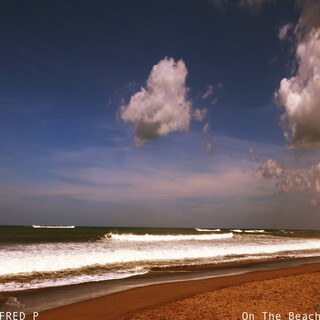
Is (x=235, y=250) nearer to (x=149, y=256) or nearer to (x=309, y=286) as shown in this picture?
(x=149, y=256)

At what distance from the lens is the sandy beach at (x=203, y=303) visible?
7.71 metres

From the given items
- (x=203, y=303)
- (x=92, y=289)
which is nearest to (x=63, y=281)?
(x=92, y=289)

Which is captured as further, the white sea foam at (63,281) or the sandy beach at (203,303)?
the white sea foam at (63,281)

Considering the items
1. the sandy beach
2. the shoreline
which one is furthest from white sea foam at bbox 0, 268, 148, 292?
the sandy beach

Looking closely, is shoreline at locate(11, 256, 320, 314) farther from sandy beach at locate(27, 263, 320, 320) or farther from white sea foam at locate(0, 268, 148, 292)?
sandy beach at locate(27, 263, 320, 320)

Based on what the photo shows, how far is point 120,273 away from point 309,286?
30.3ft

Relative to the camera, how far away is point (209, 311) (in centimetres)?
786

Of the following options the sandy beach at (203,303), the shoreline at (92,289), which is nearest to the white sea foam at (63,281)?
the shoreline at (92,289)

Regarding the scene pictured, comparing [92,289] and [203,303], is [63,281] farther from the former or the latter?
[203,303]

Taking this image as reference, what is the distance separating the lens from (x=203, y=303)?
8750 millimetres

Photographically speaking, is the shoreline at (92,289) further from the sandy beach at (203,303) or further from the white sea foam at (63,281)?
the sandy beach at (203,303)

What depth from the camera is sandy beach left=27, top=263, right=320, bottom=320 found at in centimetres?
771

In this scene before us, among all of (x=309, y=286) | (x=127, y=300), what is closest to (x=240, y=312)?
(x=127, y=300)

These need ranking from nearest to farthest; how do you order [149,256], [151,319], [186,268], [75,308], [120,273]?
[151,319], [75,308], [120,273], [186,268], [149,256]
